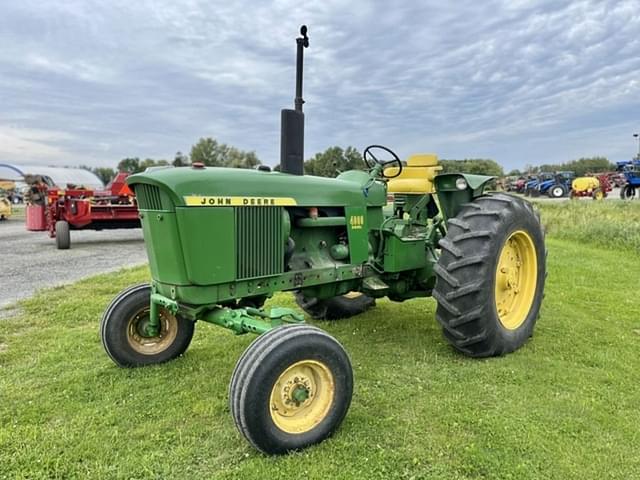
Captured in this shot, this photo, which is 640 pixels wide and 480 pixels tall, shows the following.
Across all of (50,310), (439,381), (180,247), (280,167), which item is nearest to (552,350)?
(439,381)

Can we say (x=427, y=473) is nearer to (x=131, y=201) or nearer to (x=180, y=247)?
(x=180, y=247)

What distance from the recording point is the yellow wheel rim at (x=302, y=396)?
2658 millimetres

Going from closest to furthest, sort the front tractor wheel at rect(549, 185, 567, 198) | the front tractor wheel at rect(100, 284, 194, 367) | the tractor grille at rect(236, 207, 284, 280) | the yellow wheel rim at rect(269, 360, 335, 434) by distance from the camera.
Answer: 1. the yellow wheel rim at rect(269, 360, 335, 434)
2. the tractor grille at rect(236, 207, 284, 280)
3. the front tractor wheel at rect(100, 284, 194, 367)
4. the front tractor wheel at rect(549, 185, 567, 198)

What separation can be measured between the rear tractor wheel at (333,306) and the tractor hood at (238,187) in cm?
155

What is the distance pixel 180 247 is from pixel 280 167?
3.47ft

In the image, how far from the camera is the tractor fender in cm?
423

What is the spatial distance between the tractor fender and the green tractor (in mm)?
12

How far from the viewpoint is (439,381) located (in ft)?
11.5

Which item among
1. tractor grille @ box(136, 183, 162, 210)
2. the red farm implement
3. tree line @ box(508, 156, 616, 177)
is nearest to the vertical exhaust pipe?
tractor grille @ box(136, 183, 162, 210)

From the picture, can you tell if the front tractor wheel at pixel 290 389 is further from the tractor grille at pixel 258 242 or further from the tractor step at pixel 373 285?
the tractor step at pixel 373 285

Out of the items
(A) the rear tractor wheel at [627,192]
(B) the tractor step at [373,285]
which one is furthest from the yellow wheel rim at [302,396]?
(A) the rear tractor wheel at [627,192]

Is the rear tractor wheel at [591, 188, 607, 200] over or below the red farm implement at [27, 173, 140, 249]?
over

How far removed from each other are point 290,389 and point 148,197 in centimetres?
144

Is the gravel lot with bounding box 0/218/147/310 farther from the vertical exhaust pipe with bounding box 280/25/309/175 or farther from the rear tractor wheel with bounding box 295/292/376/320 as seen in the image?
the vertical exhaust pipe with bounding box 280/25/309/175
